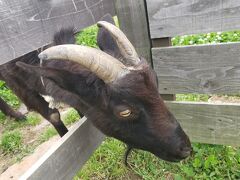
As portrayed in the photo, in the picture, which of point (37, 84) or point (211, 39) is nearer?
point (37, 84)

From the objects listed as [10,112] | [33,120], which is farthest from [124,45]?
[10,112]

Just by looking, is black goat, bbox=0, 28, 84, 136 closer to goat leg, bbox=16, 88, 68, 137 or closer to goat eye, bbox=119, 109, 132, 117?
goat leg, bbox=16, 88, 68, 137

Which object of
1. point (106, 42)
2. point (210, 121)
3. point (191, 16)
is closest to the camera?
point (191, 16)

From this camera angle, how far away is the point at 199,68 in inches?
126

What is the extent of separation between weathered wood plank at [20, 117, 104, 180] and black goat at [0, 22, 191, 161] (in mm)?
185

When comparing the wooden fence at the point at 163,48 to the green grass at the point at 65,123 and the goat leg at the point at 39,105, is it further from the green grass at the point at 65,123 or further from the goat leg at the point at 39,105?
the green grass at the point at 65,123

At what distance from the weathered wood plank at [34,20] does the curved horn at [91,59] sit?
8.8 inches

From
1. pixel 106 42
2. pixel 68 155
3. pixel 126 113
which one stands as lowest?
pixel 68 155

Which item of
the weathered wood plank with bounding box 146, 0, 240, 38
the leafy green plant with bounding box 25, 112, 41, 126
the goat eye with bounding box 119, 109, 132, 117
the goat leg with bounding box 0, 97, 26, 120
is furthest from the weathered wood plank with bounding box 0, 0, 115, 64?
the goat leg with bounding box 0, 97, 26, 120

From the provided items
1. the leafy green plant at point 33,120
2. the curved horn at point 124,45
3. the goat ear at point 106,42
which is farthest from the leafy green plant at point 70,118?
the curved horn at point 124,45

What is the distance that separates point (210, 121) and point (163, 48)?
97 centimetres

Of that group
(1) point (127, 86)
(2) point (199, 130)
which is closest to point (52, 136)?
(2) point (199, 130)

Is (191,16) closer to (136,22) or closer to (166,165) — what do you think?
(136,22)

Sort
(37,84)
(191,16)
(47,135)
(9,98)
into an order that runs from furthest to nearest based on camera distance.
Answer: (9,98), (47,135), (37,84), (191,16)
